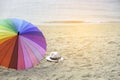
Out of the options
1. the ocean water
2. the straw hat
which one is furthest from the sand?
the ocean water

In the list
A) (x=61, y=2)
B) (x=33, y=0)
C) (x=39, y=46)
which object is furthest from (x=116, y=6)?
(x=39, y=46)

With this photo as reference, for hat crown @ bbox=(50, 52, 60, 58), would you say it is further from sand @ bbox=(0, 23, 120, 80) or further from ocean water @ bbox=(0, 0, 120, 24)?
ocean water @ bbox=(0, 0, 120, 24)

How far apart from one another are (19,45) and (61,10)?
1387 millimetres

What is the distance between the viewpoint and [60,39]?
245 cm

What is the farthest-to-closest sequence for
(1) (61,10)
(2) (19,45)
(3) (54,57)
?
1. (1) (61,10)
2. (3) (54,57)
3. (2) (19,45)

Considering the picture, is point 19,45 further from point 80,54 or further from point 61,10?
point 61,10

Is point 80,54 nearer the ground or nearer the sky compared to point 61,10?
nearer the ground

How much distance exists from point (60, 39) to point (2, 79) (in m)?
0.76

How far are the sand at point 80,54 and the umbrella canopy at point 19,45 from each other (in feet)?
0.30

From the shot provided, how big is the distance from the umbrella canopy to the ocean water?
942 millimetres

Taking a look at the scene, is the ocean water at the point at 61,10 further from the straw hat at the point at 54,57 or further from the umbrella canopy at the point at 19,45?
the umbrella canopy at the point at 19,45

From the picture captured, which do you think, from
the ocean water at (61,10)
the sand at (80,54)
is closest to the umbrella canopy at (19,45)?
the sand at (80,54)

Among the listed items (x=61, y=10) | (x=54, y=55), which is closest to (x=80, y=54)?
(x=54, y=55)

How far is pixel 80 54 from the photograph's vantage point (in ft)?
7.15
